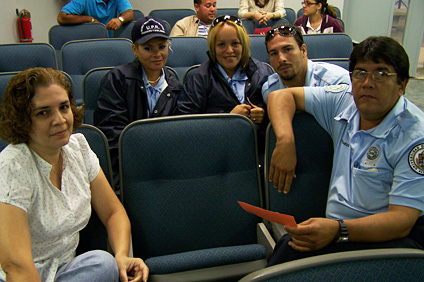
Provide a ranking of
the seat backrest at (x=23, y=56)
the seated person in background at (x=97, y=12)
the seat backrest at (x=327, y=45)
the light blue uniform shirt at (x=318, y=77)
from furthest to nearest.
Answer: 1. the seated person in background at (x=97, y=12)
2. the seat backrest at (x=327, y=45)
3. the seat backrest at (x=23, y=56)
4. the light blue uniform shirt at (x=318, y=77)

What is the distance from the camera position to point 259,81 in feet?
6.39

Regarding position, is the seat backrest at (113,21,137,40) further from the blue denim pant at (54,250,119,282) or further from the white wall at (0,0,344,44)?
the blue denim pant at (54,250,119,282)

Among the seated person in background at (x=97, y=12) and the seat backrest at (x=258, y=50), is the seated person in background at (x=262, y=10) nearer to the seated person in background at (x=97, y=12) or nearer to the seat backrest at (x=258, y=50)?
the seat backrest at (x=258, y=50)

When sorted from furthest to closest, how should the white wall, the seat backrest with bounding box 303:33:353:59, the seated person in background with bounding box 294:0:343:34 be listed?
the white wall
the seated person in background with bounding box 294:0:343:34
the seat backrest with bounding box 303:33:353:59

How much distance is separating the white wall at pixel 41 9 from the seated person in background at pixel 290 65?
339 cm

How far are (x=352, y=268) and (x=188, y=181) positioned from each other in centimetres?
79

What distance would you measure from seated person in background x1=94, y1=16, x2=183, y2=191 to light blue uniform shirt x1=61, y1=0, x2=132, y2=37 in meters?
2.12

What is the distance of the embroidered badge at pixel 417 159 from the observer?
1.11 m

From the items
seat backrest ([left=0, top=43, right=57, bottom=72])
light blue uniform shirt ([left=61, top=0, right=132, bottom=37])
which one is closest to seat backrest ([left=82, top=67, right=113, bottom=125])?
seat backrest ([left=0, top=43, right=57, bottom=72])

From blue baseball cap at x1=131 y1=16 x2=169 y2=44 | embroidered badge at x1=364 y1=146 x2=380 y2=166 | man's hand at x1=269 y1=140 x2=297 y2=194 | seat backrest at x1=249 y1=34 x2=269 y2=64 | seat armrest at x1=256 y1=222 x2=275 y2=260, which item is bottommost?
seat armrest at x1=256 y1=222 x2=275 y2=260

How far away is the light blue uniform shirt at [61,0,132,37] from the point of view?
3.70 meters

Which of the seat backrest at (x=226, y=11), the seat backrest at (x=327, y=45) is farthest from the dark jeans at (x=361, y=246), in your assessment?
the seat backrest at (x=226, y=11)

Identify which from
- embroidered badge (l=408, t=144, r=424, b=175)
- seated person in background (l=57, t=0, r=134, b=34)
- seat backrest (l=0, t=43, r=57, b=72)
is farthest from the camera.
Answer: seated person in background (l=57, t=0, r=134, b=34)

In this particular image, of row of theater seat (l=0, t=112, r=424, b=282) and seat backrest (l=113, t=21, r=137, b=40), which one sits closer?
row of theater seat (l=0, t=112, r=424, b=282)
